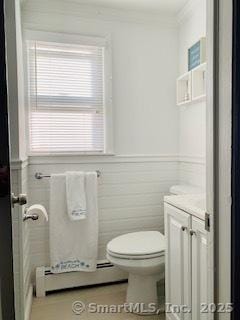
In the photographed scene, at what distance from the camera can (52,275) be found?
2.15 meters

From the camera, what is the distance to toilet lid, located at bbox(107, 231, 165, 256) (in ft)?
5.89

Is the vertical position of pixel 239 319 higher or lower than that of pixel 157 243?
higher

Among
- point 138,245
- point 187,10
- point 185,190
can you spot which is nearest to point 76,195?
point 138,245

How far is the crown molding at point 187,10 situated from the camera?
2.10m

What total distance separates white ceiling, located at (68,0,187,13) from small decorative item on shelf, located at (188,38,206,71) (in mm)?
409

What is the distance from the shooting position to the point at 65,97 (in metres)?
2.21

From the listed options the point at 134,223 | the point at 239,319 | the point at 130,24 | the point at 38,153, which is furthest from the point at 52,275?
the point at 130,24

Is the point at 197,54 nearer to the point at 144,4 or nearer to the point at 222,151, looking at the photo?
the point at 144,4

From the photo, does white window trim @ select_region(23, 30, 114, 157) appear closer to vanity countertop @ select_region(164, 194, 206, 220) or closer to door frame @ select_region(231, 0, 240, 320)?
vanity countertop @ select_region(164, 194, 206, 220)

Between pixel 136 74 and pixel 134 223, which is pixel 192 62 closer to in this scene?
pixel 136 74

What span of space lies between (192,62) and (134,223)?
1.47 meters

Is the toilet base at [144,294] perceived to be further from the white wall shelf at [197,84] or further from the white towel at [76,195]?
the white wall shelf at [197,84]

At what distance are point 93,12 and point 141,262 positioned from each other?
6.60 ft

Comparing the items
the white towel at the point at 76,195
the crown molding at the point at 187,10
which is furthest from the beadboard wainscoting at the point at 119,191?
the crown molding at the point at 187,10
